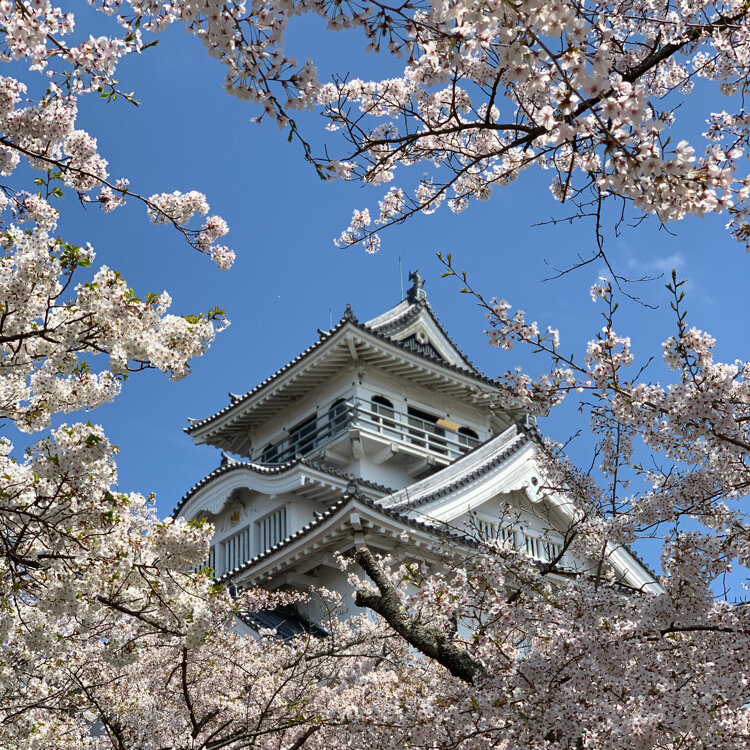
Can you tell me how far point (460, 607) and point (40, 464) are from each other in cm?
341

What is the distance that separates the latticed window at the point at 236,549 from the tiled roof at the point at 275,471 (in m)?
1.42

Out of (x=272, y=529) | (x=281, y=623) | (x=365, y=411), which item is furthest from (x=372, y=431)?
(x=281, y=623)

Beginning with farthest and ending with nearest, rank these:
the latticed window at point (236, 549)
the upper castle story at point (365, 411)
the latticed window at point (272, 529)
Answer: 1. the upper castle story at point (365, 411)
2. the latticed window at point (236, 549)
3. the latticed window at point (272, 529)

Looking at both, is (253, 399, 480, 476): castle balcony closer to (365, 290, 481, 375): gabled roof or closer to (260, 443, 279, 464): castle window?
(260, 443, 279, 464): castle window

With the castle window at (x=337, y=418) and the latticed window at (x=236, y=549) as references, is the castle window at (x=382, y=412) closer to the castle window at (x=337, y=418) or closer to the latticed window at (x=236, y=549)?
the castle window at (x=337, y=418)

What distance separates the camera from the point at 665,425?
5465 millimetres

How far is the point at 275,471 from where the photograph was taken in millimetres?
16406

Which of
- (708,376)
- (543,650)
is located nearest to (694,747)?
(543,650)

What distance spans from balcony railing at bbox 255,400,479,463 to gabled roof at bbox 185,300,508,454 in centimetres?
109

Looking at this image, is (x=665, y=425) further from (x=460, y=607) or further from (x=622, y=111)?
(x=622, y=111)

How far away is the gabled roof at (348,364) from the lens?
19531mm

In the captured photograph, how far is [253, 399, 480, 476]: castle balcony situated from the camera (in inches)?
732

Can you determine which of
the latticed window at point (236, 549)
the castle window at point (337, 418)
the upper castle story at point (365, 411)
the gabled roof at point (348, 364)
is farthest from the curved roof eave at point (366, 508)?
the gabled roof at point (348, 364)

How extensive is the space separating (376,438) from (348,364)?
256cm
